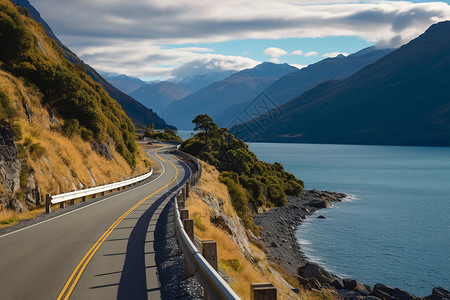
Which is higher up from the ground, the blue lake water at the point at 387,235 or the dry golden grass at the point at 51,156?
the dry golden grass at the point at 51,156

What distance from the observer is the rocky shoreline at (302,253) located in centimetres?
2577

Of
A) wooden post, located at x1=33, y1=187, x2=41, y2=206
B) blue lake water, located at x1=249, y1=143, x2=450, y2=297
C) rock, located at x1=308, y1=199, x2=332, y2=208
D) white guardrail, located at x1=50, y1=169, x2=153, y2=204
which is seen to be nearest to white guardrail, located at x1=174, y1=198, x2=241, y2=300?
white guardrail, located at x1=50, y1=169, x2=153, y2=204

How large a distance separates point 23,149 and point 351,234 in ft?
119

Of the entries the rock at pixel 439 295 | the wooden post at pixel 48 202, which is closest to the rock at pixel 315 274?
the rock at pixel 439 295

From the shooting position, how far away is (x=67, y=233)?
15125 millimetres

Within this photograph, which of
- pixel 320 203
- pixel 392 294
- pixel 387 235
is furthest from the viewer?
pixel 320 203

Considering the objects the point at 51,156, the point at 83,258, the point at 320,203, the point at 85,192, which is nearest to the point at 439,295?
the point at 85,192

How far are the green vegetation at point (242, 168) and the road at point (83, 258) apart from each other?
25941mm

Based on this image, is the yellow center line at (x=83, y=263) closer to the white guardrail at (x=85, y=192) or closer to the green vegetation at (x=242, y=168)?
the white guardrail at (x=85, y=192)

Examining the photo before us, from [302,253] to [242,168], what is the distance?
86.3 feet

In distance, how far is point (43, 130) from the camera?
2652 centimetres

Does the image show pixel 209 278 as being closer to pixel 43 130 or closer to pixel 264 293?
pixel 264 293

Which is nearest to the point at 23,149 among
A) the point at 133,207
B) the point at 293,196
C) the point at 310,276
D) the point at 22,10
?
the point at 133,207

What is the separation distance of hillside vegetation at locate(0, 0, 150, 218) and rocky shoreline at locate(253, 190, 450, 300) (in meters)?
15.3
